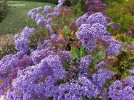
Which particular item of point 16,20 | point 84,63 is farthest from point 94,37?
point 16,20

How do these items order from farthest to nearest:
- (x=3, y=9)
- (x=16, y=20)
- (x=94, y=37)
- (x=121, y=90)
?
(x=3, y=9) → (x=16, y=20) → (x=94, y=37) → (x=121, y=90)

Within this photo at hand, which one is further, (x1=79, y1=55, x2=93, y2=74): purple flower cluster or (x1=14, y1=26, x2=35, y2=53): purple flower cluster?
(x1=14, y1=26, x2=35, y2=53): purple flower cluster

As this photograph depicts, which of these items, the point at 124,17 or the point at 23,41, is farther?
the point at 124,17

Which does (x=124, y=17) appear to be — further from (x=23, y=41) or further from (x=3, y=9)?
(x=3, y=9)

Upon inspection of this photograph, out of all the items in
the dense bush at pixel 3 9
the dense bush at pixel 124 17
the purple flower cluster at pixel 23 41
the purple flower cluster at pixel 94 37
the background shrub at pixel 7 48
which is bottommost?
the dense bush at pixel 3 9

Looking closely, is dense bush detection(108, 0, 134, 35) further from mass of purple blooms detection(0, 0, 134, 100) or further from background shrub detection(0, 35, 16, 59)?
background shrub detection(0, 35, 16, 59)

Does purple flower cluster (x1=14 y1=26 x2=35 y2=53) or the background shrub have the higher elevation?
purple flower cluster (x1=14 y1=26 x2=35 y2=53)

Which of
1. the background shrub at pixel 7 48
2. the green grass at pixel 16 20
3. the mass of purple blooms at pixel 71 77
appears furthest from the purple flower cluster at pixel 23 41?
the green grass at pixel 16 20

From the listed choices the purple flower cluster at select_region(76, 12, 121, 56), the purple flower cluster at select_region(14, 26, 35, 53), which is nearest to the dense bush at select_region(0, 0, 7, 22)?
the purple flower cluster at select_region(14, 26, 35, 53)

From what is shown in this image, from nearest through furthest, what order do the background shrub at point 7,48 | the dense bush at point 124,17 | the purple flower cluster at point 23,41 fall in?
the purple flower cluster at point 23,41, the dense bush at point 124,17, the background shrub at point 7,48

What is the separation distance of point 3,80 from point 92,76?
1.08 metres

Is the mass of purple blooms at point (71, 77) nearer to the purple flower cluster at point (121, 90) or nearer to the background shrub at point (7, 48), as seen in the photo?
the purple flower cluster at point (121, 90)

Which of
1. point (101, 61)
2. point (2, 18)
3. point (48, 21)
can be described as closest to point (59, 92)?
point (101, 61)

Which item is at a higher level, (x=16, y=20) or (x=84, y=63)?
(x=84, y=63)
